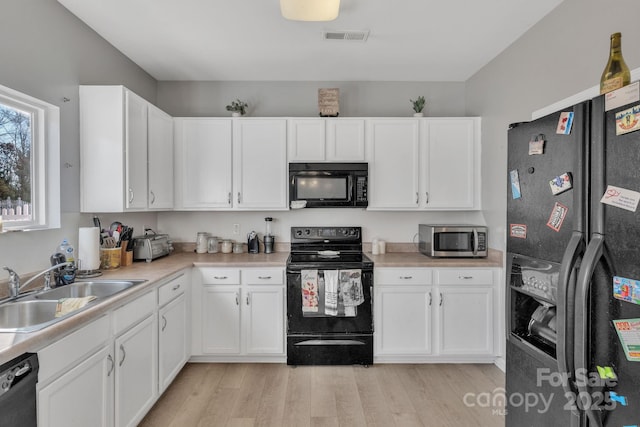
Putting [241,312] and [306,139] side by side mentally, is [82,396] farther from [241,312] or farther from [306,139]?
[306,139]

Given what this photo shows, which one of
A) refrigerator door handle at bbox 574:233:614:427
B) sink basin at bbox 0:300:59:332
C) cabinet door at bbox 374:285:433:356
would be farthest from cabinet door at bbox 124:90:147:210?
refrigerator door handle at bbox 574:233:614:427

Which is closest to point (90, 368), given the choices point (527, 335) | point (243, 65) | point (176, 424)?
point (176, 424)

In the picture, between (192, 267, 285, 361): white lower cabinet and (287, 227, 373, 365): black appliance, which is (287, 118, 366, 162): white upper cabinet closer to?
(287, 227, 373, 365): black appliance

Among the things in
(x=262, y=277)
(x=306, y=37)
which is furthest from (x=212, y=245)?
(x=306, y=37)

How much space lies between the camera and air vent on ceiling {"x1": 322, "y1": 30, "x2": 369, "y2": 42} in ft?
8.34

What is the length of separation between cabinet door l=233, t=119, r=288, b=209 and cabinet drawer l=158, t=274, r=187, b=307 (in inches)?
35.4

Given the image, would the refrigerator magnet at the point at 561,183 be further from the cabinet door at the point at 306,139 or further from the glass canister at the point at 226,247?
the glass canister at the point at 226,247

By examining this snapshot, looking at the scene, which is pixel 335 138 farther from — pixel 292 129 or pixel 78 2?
pixel 78 2

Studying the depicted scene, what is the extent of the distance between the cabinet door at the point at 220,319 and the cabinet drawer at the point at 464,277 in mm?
1753

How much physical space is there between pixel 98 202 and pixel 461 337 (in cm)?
305

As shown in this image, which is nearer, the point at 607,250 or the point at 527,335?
the point at 607,250

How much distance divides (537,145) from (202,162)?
2.78 metres

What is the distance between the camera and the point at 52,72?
219cm

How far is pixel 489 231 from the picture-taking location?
3174 millimetres
